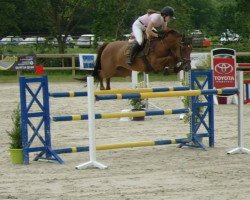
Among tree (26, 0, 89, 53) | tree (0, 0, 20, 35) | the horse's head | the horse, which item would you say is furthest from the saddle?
tree (0, 0, 20, 35)

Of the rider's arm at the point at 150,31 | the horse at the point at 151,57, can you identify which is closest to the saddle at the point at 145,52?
the horse at the point at 151,57

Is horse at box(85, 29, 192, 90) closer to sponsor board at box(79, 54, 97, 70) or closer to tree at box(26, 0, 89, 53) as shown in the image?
sponsor board at box(79, 54, 97, 70)

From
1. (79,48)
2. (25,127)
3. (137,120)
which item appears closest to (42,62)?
(79,48)

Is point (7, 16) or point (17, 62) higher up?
point (7, 16)

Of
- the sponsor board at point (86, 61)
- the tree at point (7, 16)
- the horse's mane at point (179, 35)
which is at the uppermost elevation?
the tree at point (7, 16)

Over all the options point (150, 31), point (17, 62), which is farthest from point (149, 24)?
point (17, 62)

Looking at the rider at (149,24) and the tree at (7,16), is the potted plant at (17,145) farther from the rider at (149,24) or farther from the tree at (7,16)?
the tree at (7,16)

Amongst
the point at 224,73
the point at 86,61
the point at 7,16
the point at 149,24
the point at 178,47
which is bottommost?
the point at 224,73

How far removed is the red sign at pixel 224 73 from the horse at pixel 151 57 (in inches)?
226

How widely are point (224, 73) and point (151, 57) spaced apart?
6.43 metres

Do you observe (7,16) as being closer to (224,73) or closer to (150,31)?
(224,73)

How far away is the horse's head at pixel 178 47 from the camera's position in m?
10.1

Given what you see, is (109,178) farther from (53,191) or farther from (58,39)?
(58,39)

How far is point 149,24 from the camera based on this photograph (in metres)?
10.3
